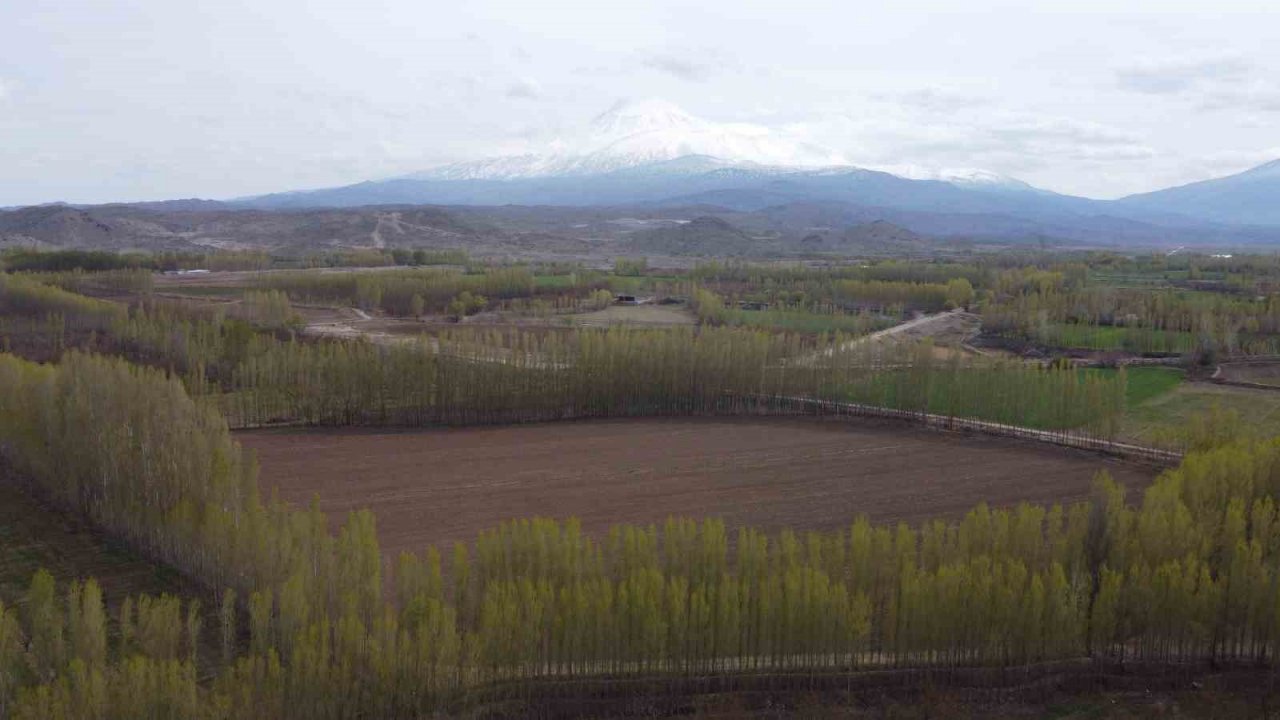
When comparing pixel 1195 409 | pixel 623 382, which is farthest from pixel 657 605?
pixel 1195 409

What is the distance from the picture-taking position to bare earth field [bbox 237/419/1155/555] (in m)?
33.8

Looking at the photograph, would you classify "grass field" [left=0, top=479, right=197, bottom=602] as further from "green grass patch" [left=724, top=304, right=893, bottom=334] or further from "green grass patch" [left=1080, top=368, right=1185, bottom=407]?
"green grass patch" [left=724, top=304, right=893, bottom=334]

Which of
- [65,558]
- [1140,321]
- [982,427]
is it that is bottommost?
[65,558]

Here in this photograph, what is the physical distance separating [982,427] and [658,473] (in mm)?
16800

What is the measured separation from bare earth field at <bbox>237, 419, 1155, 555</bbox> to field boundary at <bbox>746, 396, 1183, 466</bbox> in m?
1.04

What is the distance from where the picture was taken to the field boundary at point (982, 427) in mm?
41219

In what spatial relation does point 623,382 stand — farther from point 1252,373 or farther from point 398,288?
point 398,288

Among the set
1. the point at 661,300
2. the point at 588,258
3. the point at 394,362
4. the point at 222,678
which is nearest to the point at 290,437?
the point at 394,362

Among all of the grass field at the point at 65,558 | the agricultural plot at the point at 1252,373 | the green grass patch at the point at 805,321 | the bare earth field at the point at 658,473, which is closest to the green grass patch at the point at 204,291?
the green grass patch at the point at 805,321

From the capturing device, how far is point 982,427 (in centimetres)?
4538

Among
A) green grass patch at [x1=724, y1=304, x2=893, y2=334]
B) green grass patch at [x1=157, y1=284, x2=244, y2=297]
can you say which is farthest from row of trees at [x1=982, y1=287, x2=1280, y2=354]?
green grass patch at [x1=157, y1=284, x2=244, y2=297]

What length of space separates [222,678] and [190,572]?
9.74m

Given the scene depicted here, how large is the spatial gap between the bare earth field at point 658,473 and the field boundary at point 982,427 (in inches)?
41.0

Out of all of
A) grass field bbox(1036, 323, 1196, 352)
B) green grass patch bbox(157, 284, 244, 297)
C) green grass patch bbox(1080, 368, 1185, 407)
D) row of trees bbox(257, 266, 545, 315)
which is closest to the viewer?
green grass patch bbox(1080, 368, 1185, 407)
